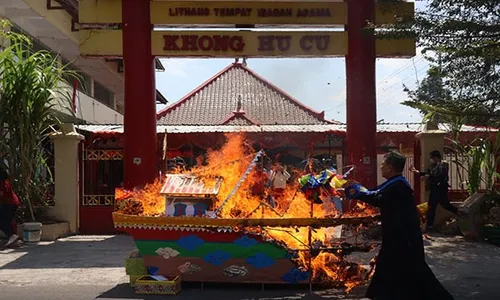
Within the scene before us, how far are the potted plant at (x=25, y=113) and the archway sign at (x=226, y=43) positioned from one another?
106 cm

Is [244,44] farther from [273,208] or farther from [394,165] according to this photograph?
[394,165]

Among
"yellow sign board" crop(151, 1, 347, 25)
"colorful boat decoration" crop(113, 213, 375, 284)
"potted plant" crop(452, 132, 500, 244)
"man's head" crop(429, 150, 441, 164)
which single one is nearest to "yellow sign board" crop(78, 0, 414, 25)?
"yellow sign board" crop(151, 1, 347, 25)

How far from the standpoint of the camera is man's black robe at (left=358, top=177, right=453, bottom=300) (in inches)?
203

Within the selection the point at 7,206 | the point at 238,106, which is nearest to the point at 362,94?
the point at 7,206

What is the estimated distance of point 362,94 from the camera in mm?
10805

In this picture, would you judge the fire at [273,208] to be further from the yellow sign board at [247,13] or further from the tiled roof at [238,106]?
the tiled roof at [238,106]

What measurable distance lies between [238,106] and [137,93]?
7.03 metres

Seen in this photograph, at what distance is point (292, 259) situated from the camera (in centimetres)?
636

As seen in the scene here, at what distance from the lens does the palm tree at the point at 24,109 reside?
33.4 ft

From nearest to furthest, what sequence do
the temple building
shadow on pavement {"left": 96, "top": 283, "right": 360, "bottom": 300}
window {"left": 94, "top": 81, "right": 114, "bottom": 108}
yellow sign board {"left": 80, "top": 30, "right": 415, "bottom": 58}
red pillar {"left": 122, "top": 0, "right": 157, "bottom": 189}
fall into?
shadow on pavement {"left": 96, "top": 283, "right": 360, "bottom": 300} → red pillar {"left": 122, "top": 0, "right": 157, "bottom": 189} → yellow sign board {"left": 80, "top": 30, "right": 415, "bottom": 58} → the temple building → window {"left": 94, "top": 81, "right": 114, "bottom": 108}

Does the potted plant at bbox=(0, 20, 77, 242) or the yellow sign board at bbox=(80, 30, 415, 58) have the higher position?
the yellow sign board at bbox=(80, 30, 415, 58)

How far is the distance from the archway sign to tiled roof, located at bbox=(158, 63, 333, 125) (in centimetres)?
577

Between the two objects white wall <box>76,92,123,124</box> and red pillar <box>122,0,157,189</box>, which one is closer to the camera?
red pillar <box>122,0,157,189</box>

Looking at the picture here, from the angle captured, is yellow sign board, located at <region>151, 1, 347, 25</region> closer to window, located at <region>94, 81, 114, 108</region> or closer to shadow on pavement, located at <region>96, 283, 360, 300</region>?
shadow on pavement, located at <region>96, 283, 360, 300</region>
